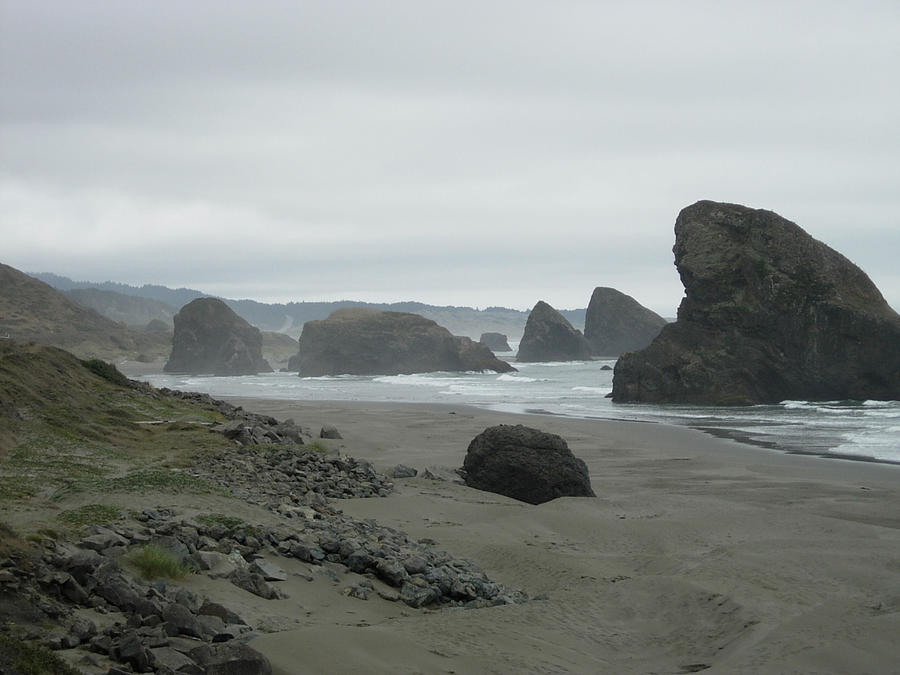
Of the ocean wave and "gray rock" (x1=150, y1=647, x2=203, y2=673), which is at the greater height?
the ocean wave

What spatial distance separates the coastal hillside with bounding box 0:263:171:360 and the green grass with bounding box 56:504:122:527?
83.9 m

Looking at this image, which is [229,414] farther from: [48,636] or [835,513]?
[48,636]

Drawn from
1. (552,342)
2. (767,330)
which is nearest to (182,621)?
(767,330)

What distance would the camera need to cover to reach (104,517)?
660 centimetres

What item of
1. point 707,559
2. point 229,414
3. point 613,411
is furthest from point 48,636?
point 613,411

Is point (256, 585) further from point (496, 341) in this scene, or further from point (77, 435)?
point (496, 341)

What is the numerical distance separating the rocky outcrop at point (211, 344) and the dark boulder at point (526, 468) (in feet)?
254

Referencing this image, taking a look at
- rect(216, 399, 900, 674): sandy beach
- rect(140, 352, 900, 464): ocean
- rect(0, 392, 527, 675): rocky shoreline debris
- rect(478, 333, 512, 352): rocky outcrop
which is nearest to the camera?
rect(0, 392, 527, 675): rocky shoreline debris

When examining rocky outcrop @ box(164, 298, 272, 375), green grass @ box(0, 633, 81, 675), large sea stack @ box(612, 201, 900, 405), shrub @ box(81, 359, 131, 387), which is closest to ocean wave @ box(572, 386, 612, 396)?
large sea stack @ box(612, 201, 900, 405)

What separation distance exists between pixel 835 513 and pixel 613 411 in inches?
862

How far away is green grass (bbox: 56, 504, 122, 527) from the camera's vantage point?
6320mm

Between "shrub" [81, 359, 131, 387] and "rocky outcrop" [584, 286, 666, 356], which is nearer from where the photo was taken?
"shrub" [81, 359, 131, 387]

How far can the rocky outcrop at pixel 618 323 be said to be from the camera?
9875 centimetres

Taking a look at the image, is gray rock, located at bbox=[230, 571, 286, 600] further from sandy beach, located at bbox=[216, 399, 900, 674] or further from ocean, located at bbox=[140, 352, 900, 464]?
ocean, located at bbox=[140, 352, 900, 464]
